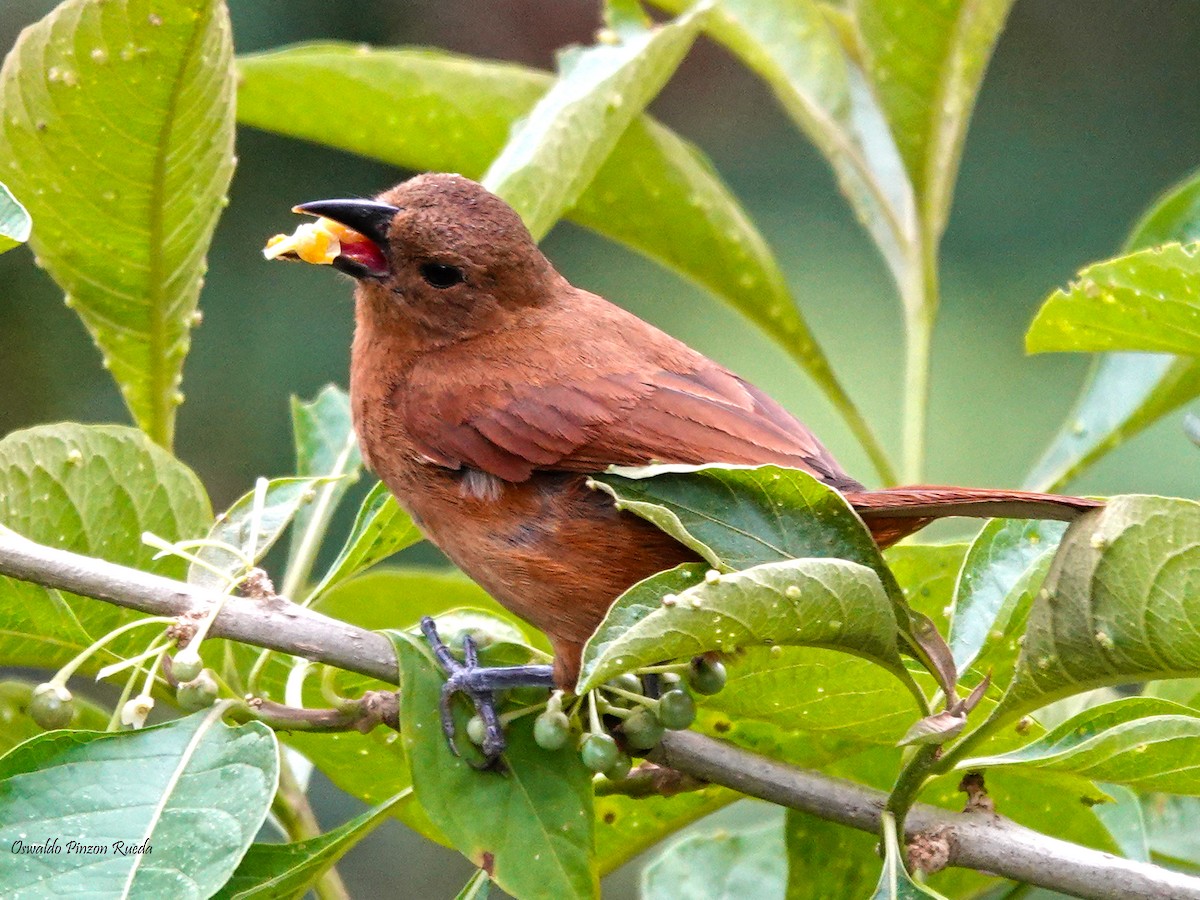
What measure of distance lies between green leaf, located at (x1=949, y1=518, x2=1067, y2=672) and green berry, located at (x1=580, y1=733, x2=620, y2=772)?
497 millimetres

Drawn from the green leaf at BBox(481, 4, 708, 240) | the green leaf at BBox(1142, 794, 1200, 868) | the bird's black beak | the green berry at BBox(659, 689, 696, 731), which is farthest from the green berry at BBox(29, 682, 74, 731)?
the green leaf at BBox(1142, 794, 1200, 868)

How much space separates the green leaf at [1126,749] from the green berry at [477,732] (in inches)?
25.3

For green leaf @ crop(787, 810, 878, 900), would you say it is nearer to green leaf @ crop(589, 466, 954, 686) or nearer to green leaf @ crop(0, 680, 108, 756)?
green leaf @ crop(589, 466, 954, 686)

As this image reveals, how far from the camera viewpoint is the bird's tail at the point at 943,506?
5.97 ft

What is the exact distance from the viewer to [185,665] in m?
1.95

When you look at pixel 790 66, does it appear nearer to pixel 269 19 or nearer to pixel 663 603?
pixel 663 603

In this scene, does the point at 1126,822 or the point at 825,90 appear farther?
the point at 825,90

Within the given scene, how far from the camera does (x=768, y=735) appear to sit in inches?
89.6

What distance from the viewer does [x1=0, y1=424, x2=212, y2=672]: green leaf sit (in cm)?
220

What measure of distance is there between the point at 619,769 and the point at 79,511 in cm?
89

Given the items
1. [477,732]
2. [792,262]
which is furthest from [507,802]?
[792,262]

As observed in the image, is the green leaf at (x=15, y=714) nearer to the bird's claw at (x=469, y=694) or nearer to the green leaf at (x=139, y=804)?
the green leaf at (x=139, y=804)

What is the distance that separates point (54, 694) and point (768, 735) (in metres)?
1.02

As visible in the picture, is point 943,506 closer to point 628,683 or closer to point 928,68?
point 628,683
